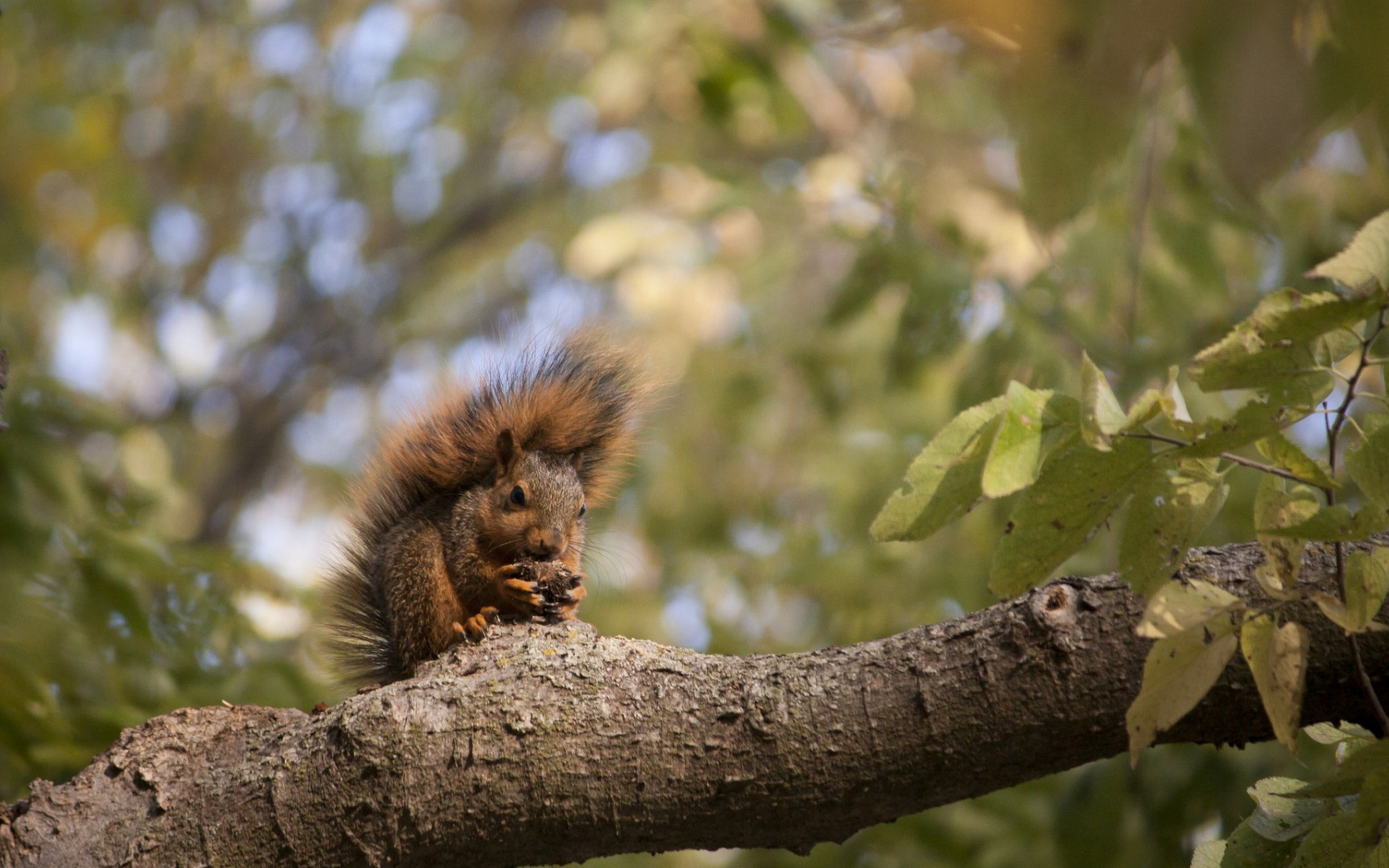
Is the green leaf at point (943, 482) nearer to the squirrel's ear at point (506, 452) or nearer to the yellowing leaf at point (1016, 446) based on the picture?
the yellowing leaf at point (1016, 446)

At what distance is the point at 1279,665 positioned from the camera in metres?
1.25

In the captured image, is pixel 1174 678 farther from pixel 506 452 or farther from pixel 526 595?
pixel 506 452

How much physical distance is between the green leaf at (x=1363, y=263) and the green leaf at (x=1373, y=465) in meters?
0.17

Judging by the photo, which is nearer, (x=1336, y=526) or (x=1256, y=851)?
(x=1336, y=526)

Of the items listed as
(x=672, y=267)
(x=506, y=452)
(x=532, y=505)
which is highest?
(x=672, y=267)

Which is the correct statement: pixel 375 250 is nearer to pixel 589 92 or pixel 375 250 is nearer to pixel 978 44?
pixel 589 92

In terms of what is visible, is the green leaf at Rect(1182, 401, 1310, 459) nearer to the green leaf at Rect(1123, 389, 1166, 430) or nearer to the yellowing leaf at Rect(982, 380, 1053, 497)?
the green leaf at Rect(1123, 389, 1166, 430)

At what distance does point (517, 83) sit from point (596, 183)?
97cm

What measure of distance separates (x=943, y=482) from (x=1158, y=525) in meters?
0.25

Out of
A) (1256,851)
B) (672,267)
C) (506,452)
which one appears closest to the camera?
(1256,851)

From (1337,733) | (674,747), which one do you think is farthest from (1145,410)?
(674,747)

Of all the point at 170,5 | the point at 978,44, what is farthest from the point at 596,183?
the point at 978,44

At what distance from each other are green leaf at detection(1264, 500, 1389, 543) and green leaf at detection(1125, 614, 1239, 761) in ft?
0.45

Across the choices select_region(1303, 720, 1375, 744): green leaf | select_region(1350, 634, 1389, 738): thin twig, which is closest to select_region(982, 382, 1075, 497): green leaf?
select_region(1350, 634, 1389, 738): thin twig
